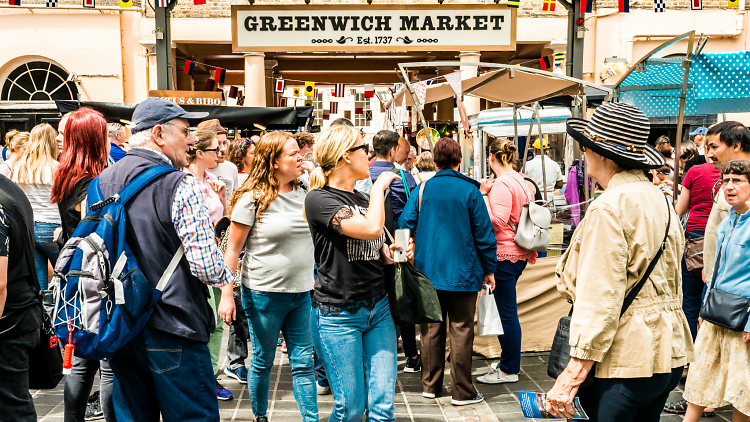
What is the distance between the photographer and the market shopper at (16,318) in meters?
2.68

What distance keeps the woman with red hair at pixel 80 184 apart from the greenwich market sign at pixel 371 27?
790 centimetres

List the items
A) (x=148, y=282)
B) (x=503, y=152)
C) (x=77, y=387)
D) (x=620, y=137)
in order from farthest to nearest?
(x=503, y=152)
(x=77, y=387)
(x=148, y=282)
(x=620, y=137)

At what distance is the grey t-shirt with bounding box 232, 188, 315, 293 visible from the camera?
12.3 feet

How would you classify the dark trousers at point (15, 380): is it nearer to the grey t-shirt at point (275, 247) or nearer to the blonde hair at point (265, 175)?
the grey t-shirt at point (275, 247)

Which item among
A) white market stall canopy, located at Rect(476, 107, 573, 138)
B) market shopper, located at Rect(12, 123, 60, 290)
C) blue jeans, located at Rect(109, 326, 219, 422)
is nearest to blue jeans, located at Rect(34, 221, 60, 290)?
market shopper, located at Rect(12, 123, 60, 290)

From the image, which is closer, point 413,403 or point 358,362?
point 358,362

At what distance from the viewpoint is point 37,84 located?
55.7ft

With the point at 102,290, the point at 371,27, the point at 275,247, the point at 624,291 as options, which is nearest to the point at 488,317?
the point at 275,247

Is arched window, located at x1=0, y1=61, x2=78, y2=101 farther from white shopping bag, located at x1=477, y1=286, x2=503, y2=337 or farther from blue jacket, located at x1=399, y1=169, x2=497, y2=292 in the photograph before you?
white shopping bag, located at x1=477, y1=286, x2=503, y2=337

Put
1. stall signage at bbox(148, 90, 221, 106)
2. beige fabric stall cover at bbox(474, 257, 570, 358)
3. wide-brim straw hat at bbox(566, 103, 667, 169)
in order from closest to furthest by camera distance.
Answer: wide-brim straw hat at bbox(566, 103, 667, 169)
beige fabric stall cover at bbox(474, 257, 570, 358)
stall signage at bbox(148, 90, 221, 106)

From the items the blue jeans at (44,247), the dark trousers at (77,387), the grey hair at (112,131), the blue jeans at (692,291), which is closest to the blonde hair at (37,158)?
the blue jeans at (44,247)

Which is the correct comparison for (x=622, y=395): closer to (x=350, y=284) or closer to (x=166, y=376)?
(x=350, y=284)

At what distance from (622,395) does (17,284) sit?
8.44ft

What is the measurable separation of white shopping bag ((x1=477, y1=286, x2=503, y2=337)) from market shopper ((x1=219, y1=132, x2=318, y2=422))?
1.63 metres
